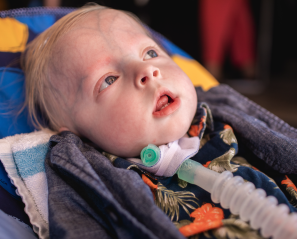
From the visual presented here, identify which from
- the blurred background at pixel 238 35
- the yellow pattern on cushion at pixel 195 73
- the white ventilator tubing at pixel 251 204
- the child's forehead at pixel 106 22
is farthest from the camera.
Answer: the blurred background at pixel 238 35

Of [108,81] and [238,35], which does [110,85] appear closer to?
[108,81]

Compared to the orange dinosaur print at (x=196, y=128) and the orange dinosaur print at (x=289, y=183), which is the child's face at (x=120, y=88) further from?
the orange dinosaur print at (x=289, y=183)

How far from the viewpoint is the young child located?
548 mm

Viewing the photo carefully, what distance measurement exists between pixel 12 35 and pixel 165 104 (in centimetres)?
70

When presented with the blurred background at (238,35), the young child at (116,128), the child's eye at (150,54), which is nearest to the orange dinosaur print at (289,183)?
the young child at (116,128)

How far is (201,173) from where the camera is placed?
0.62 m

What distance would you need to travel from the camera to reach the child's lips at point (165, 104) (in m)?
0.66

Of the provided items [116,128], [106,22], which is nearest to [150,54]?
[106,22]

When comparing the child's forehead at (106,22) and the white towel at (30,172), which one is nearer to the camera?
the white towel at (30,172)

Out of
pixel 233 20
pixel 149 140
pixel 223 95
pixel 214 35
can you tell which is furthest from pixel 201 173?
pixel 233 20

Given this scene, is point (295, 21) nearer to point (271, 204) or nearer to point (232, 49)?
point (232, 49)

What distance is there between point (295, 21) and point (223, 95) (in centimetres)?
214

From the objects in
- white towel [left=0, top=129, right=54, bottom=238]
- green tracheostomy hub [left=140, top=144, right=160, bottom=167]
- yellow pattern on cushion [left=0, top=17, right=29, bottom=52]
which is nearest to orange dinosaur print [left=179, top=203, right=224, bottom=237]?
green tracheostomy hub [left=140, top=144, right=160, bottom=167]

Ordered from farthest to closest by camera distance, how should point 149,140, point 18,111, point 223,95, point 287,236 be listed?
point 223,95
point 18,111
point 149,140
point 287,236
